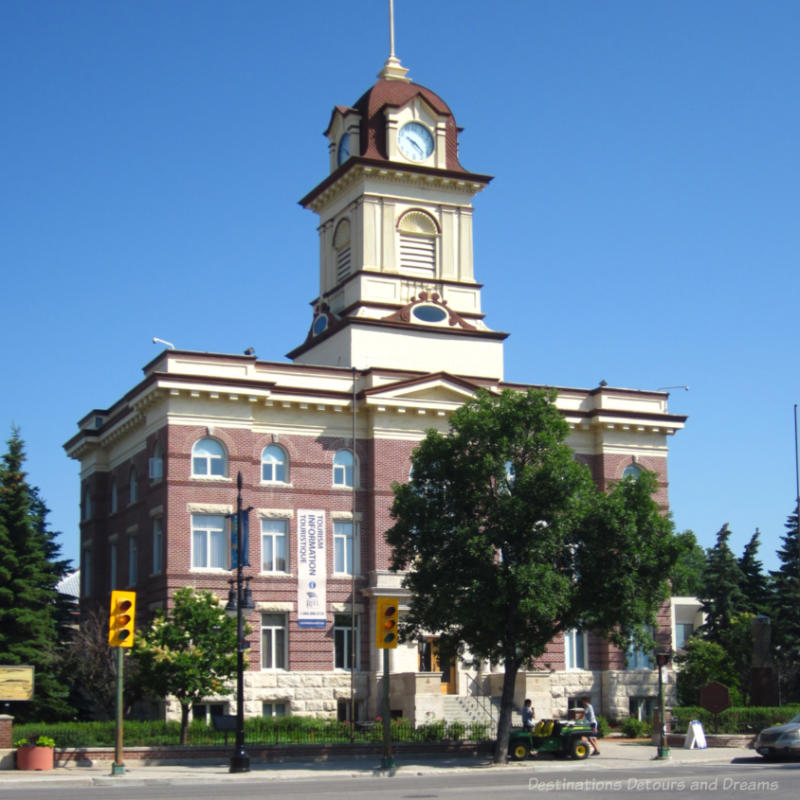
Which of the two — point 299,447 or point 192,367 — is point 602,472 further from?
point 192,367

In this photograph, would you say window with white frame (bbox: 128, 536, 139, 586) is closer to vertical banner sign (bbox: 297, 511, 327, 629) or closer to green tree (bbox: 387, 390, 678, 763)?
vertical banner sign (bbox: 297, 511, 327, 629)

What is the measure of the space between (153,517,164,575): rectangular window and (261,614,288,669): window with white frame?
14.2 feet

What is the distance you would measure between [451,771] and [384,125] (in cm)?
3162

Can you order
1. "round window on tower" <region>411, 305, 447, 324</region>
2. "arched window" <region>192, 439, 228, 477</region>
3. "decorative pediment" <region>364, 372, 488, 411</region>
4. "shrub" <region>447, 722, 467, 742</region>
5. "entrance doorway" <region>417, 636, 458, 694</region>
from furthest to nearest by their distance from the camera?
"round window on tower" <region>411, 305, 447, 324</region> < "decorative pediment" <region>364, 372, 488, 411</region> < "entrance doorway" <region>417, 636, 458, 694</region> < "arched window" <region>192, 439, 228, 477</region> < "shrub" <region>447, 722, 467, 742</region>

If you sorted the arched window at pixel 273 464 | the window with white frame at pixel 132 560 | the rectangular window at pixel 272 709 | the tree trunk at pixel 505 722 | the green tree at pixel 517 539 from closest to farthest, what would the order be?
the tree trunk at pixel 505 722
the green tree at pixel 517 539
the rectangular window at pixel 272 709
the arched window at pixel 273 464
the window with white frame at pixel 132 560

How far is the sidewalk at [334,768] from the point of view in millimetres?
31953

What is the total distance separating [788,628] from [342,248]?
26.0 metres

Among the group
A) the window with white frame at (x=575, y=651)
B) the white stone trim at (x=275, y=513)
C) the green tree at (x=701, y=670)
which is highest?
the white stone trim at (x=275, y=513)

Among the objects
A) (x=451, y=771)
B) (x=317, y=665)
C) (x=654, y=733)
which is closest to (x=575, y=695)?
(x=654, y=733)

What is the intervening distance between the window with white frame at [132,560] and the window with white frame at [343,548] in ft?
25.7

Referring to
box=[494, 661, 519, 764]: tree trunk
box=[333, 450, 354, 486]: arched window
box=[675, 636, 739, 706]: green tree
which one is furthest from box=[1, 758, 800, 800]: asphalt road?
box=[675, 636, 739, 706]: green tree

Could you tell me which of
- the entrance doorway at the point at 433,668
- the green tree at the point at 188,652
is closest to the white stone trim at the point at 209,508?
the green tree at the point at 188,652

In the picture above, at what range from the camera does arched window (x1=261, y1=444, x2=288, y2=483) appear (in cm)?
4962

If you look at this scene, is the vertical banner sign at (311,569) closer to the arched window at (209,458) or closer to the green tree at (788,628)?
the arched window at (209,458)
